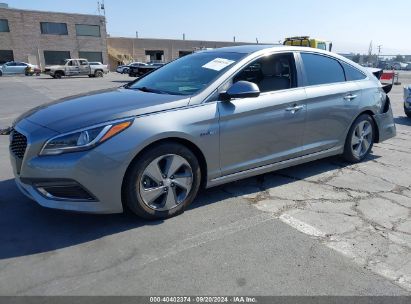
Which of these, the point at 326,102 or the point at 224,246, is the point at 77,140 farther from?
the point at 326,102

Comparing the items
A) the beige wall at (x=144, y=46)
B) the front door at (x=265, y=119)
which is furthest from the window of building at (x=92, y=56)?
the front door at (x=265, y=119)

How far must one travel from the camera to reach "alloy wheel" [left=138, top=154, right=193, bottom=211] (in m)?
3.27

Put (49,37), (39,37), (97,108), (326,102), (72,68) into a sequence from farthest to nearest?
(49,37) < (39,37) < (72,68) < (326,102) < (97,108)

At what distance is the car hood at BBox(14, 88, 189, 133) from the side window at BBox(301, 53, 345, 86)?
187cm

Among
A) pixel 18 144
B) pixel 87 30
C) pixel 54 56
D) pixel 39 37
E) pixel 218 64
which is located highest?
pixel 87 30

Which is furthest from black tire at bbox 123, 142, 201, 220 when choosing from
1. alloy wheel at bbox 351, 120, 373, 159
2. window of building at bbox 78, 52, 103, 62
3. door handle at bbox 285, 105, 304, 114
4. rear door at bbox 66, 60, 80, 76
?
window of building at bbox 78, 52, 103, 62

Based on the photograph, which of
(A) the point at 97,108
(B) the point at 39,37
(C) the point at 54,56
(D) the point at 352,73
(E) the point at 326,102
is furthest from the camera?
(C) the point at 54,56

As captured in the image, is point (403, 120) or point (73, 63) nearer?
point (403, 120)

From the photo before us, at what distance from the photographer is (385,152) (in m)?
5.99

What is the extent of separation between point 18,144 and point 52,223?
80cm

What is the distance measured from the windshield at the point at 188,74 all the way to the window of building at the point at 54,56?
159 ft

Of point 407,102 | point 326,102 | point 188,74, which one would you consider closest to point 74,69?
point 407,102

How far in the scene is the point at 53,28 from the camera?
155 feet

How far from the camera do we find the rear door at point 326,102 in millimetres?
4418
